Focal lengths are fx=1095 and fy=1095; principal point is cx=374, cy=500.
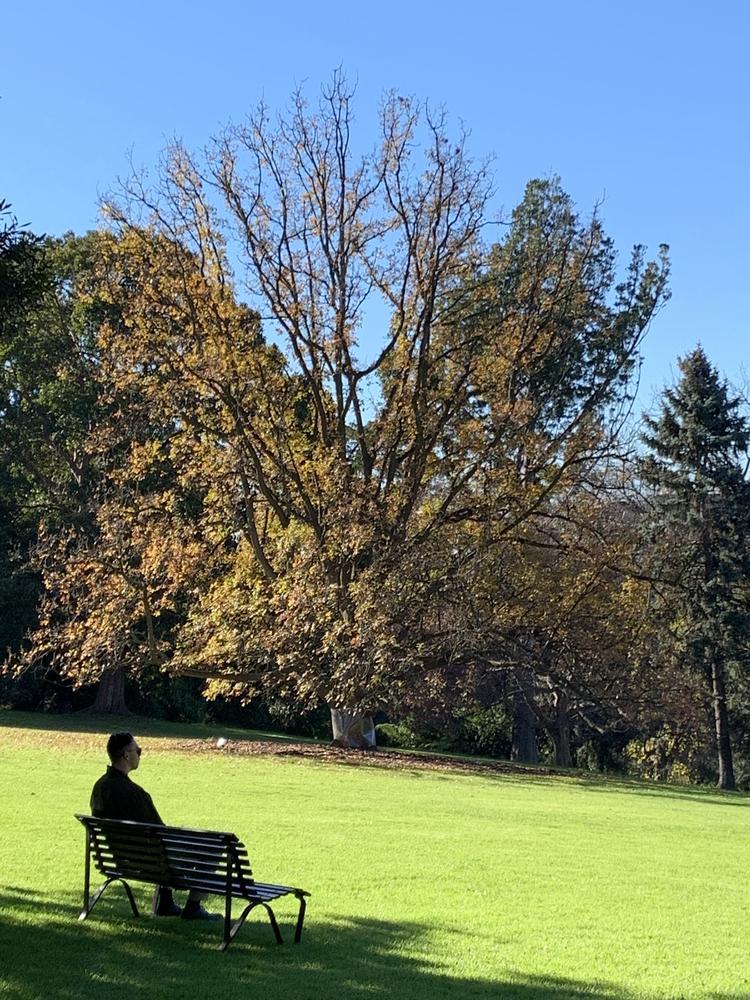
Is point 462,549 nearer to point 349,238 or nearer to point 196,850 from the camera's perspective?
point 349,238

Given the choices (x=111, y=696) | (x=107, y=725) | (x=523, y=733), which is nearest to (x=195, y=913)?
Answer: (x=107, y=725)

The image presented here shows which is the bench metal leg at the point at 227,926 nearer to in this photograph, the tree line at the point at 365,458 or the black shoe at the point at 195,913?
the black shoe at the point at 195,913

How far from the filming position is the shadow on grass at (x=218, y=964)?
611cm

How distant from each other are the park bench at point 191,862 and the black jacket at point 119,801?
1.08ft

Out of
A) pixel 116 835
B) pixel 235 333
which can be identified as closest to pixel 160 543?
pixel 235 333

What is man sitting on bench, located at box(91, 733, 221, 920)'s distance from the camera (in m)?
8.07

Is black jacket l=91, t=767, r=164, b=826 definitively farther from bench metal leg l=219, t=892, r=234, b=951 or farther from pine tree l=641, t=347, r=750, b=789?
pine tree l=641, t=347, r=750, b=789

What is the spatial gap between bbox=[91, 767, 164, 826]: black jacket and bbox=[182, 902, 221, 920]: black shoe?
641mm

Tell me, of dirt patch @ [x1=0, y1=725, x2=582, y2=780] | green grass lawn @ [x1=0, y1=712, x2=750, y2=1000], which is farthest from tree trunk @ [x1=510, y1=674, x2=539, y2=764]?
green grass lawn @ [x1=0, y1=712, x2=750, y2=1000]

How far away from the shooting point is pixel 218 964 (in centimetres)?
675

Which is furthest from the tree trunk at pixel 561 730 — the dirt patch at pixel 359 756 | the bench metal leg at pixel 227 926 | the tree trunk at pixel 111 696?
the bench metal leg at pixel 227 926

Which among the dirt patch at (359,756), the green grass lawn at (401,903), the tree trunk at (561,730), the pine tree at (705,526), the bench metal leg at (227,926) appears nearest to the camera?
the green grass lawn at (401,903)

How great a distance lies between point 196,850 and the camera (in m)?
7.22

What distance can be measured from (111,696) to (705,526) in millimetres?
23585
